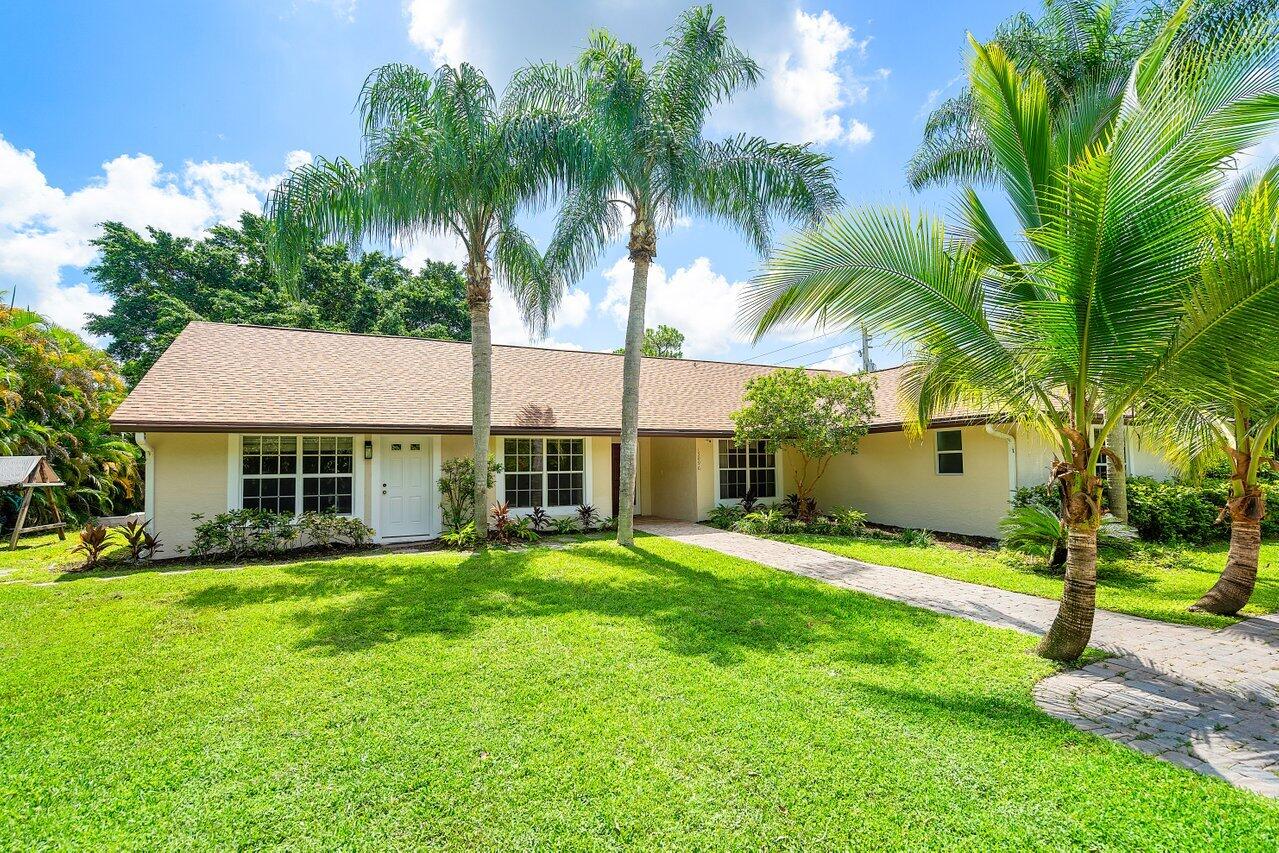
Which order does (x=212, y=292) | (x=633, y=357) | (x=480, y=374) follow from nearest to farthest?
1. (x=480, y=374)
2. (x=633, y=357)
3. (x=212, y=292)

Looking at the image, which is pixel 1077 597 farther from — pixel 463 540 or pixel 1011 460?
pixel 463 540

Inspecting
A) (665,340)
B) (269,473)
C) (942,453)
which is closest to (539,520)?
(269,473)

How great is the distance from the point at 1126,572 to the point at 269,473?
14888mm

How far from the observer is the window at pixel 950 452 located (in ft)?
41.0

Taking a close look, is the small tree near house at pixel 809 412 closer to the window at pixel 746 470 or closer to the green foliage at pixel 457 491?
the window at pixel 746 470

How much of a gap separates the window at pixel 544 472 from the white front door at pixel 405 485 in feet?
5.59

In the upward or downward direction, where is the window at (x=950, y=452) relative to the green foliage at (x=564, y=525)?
upward

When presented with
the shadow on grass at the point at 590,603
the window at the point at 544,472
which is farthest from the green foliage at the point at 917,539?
the window at the point at 544,472

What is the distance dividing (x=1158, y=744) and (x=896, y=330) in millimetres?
3468

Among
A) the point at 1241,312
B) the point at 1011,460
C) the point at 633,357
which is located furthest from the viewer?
the point at 1011,460

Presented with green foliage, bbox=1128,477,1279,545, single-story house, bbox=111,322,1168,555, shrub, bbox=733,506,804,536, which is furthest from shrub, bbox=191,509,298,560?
green foliage, bbox=1128,477,1279,545

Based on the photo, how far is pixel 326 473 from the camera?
11.0 metres

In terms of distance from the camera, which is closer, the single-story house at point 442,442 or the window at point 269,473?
the single-story house at point 442,442

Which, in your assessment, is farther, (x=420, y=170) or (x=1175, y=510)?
(x=1175, y=510)
